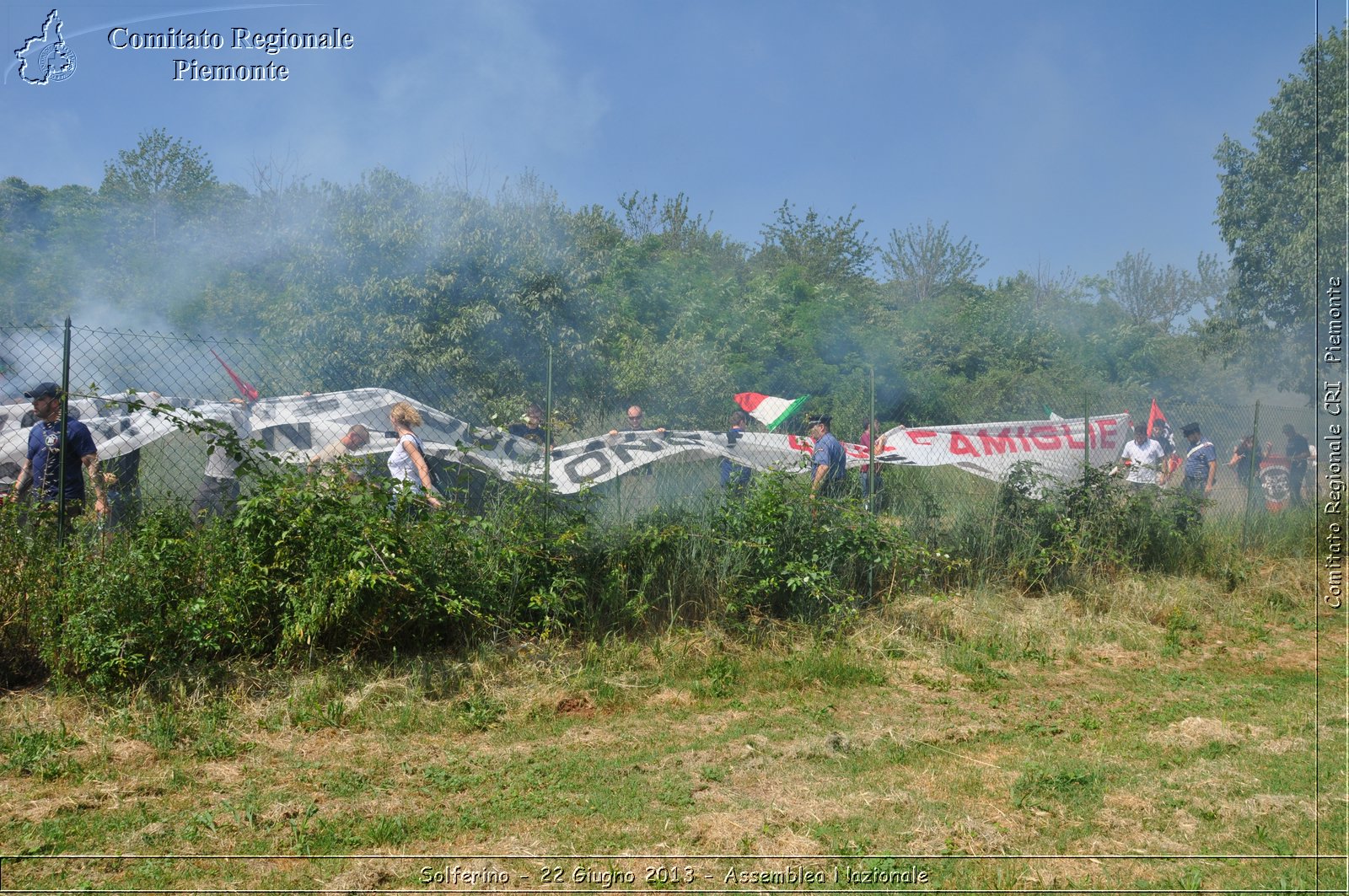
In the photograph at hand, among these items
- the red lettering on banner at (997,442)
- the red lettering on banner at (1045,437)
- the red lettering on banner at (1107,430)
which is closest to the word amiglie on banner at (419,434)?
the red lettering on banner at (997,442)

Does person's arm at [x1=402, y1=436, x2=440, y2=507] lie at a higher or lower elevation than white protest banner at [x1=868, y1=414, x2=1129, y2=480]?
lower

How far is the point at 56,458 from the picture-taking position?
4.93 meters

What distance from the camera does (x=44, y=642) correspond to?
4273mm

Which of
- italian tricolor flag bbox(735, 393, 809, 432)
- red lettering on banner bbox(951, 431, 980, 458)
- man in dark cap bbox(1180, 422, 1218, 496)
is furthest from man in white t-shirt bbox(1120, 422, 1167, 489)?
italian tricolor flag bbox(735, 393, 809, 432)

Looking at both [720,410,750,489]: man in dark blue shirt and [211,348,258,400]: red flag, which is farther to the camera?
[211,348,258,400]: red flag

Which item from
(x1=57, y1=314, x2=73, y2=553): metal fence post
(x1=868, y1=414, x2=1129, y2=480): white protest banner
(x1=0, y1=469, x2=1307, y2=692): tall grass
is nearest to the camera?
(x1=0, y1=469, x2=1307, y2=692): tall grass

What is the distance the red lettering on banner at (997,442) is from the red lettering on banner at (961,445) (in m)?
0.17

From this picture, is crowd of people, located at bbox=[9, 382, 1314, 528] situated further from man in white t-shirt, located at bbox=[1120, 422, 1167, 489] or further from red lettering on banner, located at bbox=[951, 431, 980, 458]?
red lettering on banner, located at bbox=[951, 431, 980, 458]

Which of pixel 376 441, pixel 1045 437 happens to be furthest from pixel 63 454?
pixel 1045 437

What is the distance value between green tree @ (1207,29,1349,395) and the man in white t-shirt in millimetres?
9549

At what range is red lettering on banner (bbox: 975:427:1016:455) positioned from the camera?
32.9ft

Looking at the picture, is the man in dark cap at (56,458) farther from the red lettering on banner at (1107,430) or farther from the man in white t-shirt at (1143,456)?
the red lettering on banner at (1107,430)

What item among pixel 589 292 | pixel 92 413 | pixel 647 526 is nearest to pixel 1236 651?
pixel 647 526

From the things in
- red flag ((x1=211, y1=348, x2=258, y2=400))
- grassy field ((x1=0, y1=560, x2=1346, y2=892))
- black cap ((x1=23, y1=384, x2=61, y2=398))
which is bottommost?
grassy field ((x1=0, y1=560, x2=1346, y2=892))
